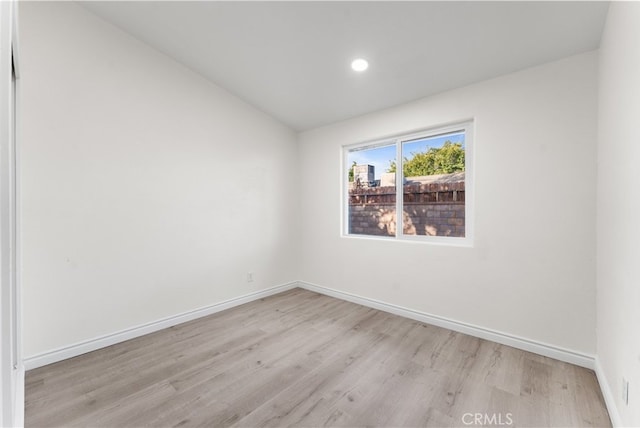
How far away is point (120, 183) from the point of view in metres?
2.49

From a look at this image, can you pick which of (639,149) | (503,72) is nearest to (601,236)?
(639,149)

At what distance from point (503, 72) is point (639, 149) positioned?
143 centimetres

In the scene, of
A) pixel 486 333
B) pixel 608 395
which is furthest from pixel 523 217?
pixel 608 395

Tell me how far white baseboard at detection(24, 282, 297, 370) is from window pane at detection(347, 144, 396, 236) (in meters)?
1.62

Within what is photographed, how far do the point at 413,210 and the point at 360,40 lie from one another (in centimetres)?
174

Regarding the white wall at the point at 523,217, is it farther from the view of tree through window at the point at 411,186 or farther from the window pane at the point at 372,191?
the window pane at the point at 372,191

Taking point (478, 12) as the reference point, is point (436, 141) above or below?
below

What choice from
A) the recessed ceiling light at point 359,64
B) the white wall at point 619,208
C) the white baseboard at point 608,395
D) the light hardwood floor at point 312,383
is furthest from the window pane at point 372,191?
the white baseboard at point 608,395

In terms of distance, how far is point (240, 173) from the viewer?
11.1ft

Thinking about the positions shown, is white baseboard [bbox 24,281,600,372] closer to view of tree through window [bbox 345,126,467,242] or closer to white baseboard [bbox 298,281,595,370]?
white baseboard [bbox 298,281,595,370]

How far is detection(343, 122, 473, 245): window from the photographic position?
2723 millimetres

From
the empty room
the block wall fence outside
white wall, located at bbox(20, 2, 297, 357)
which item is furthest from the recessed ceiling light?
white wall, located at bbox(20, 2, 297, 357)

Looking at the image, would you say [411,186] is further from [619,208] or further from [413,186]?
[619,208]

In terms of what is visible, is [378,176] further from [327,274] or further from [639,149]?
[639,149]
